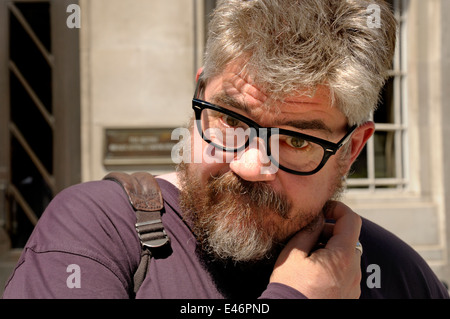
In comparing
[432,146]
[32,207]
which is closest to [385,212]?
[432,146]

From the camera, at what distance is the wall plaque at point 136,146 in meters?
4.88

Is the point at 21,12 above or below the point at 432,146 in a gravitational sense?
above

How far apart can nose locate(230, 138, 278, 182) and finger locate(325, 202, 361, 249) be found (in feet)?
0.87

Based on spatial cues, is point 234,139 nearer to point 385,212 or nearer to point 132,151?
point 132,151

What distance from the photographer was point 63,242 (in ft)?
3.69

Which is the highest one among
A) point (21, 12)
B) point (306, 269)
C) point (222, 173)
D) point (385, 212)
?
point (21, 12)

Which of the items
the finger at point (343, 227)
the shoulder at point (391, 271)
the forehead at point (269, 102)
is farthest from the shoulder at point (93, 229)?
the shoulder at point (391, 271)

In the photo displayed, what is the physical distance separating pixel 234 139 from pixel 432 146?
15.8 feet

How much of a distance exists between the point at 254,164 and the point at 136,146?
12.5 feet

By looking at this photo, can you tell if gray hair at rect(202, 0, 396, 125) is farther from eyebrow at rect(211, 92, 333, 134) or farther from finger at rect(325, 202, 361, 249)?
finger at rect(325, 202, 361, 249)

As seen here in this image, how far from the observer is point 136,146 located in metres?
4.90

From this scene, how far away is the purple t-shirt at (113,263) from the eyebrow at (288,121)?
32 cm

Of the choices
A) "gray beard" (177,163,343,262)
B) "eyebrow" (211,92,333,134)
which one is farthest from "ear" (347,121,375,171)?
"gray beard" (177,163,343,262)

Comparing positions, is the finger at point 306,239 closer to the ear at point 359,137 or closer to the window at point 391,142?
the ear at point 359,137
